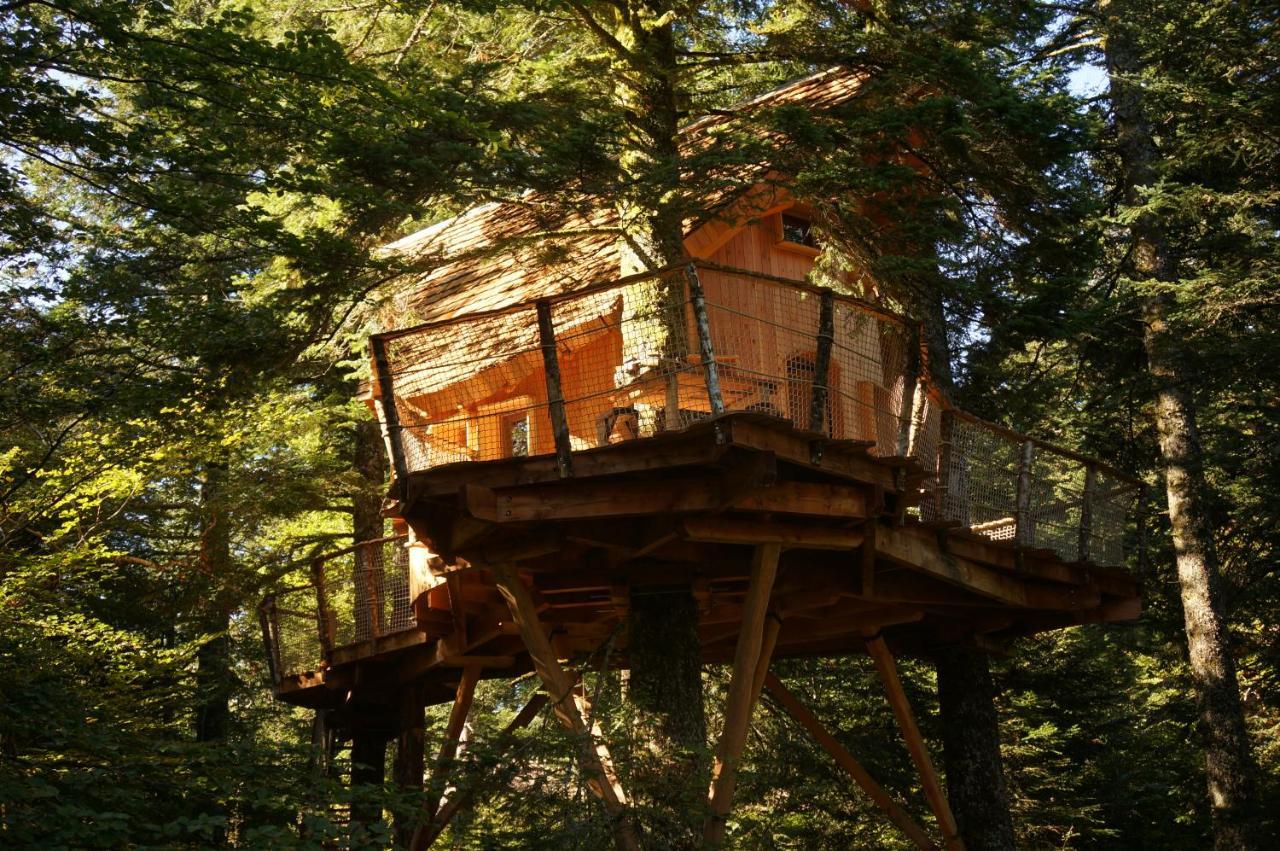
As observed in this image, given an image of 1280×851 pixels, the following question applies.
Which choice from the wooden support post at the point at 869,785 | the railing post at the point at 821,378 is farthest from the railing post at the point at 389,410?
the wooden support post at the point at 869,785

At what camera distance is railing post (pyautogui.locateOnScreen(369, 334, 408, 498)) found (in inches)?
426

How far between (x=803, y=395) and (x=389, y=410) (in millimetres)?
3592

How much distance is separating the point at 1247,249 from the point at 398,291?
36.3ft

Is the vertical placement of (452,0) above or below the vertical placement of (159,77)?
above

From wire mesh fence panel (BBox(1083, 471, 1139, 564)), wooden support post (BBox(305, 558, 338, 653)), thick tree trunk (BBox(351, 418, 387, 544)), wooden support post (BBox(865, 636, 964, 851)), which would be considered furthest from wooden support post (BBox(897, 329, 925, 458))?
thick tree trunk (BBox(351, 418, 387, 544))

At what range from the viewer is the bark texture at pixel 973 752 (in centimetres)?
1495

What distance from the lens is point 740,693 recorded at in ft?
36.4

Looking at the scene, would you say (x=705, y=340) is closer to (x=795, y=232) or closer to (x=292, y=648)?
(x=795, y=232)

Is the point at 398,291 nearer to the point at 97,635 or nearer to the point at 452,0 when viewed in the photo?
the point at 452,0

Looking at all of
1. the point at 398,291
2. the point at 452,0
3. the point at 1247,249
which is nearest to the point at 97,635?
the point at 398,291

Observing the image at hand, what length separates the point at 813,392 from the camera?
34.3 ft

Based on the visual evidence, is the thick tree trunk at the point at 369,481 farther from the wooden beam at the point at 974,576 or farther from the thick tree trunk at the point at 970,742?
the wooden beam at the point at 974,576

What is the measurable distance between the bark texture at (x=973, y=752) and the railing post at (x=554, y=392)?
7008 millimetres

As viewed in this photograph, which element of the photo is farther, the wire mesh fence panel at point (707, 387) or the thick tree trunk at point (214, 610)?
the thick tree trunk at point (214, 610)
